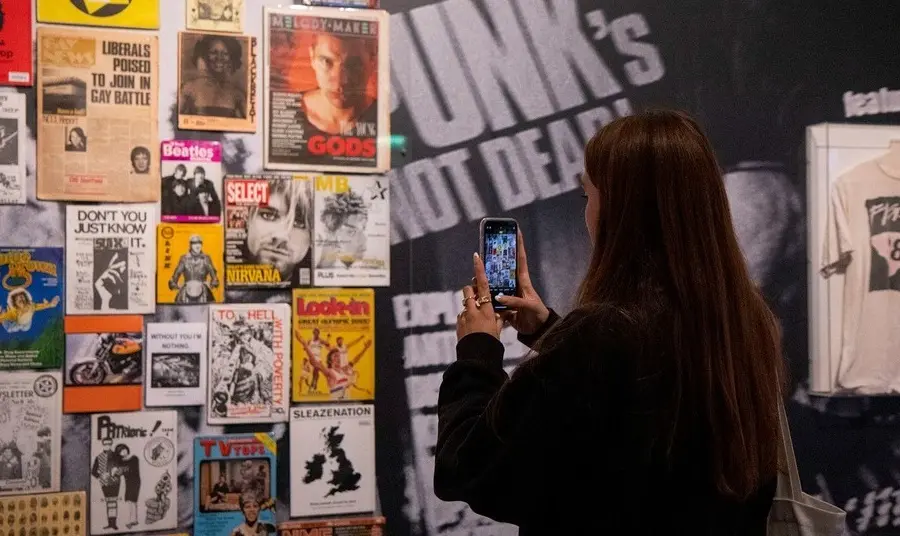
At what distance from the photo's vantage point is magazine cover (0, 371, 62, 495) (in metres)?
2.26

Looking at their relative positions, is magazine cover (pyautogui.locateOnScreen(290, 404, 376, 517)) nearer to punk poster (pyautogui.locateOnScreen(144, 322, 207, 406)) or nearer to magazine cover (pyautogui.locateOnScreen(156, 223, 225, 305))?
punk poster (pyautogui.locateOnScreen(144, 322, 207, 406))

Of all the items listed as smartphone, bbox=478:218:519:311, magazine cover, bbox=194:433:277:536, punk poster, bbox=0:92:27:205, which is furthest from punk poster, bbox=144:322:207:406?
smartphone, bbox=478:218:519:311

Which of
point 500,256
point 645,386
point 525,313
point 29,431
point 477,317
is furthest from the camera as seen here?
point 29,431

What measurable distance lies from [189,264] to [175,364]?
0.27m

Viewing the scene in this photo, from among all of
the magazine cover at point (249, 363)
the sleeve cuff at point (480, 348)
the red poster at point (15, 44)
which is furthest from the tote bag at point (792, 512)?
the red poster at point (15, 44)

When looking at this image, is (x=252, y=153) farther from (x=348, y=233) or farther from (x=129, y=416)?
(x=129, y=416)

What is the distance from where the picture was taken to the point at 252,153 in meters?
2.40

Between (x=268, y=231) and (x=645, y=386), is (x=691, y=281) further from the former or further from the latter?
(x=268, y=231)

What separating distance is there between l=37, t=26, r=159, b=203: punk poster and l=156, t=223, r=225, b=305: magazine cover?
12cm

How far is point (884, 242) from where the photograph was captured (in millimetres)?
2859

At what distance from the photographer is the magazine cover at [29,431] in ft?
7.42

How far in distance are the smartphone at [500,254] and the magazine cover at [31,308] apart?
1145 mm

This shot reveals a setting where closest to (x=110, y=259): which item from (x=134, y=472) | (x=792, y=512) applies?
(x=134, y=472)

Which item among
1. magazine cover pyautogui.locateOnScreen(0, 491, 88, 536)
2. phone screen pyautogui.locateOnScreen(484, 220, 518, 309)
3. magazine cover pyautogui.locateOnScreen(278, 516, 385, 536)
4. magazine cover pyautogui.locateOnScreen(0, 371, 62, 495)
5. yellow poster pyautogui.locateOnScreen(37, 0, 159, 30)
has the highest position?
yellow poster pyautogui.locateOnScreen(37, 0, 159, 30)
